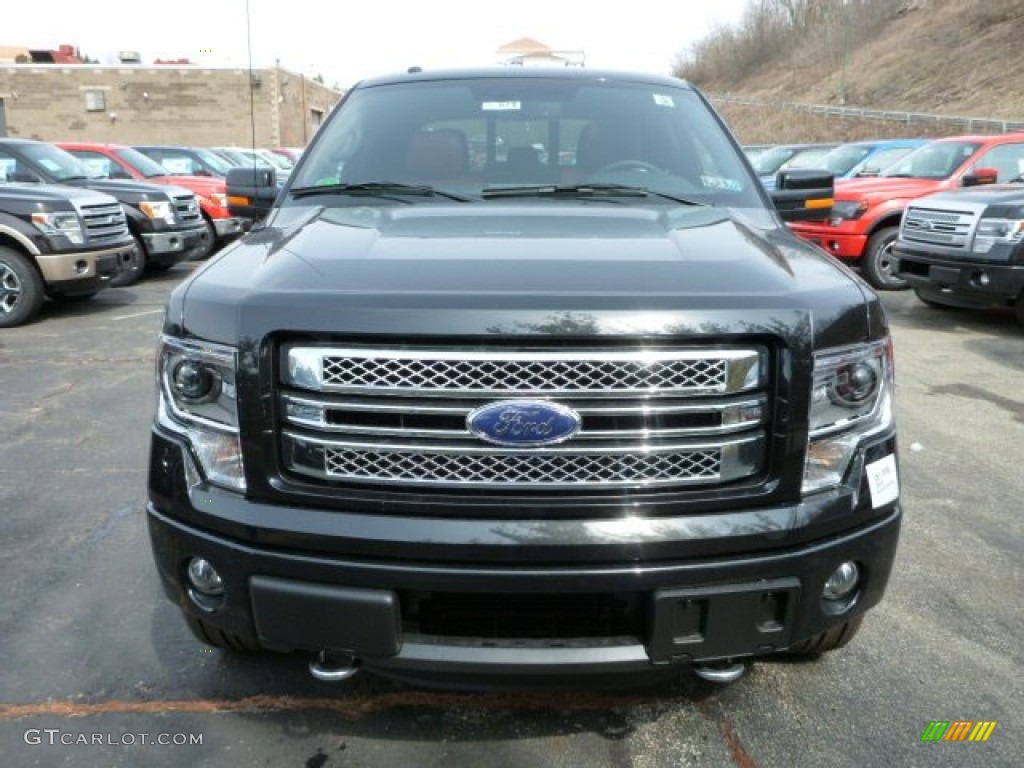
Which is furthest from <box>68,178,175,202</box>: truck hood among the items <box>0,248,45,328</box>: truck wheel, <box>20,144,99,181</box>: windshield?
<box>0,248,45,328</box>: truck wheel

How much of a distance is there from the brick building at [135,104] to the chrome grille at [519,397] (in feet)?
151

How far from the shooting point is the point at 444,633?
2152 millimetres

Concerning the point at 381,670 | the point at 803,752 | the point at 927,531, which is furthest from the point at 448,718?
the point at 927,531

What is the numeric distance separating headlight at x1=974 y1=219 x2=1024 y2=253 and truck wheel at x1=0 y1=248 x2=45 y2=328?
8846mm

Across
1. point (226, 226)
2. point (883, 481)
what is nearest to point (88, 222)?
point (226, 226)

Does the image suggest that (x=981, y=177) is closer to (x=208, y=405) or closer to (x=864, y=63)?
(x=208, y=405)

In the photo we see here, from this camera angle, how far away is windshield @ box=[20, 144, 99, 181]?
10.2 metres

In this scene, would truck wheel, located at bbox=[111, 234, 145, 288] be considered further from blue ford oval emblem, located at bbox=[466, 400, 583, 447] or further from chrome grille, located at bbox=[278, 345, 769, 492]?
blue ford oval emblem, located at bbox=[466, 400, 583, 447]

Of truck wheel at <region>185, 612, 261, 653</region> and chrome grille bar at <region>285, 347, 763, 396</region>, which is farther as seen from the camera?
truck wheel at <region>185, 612, 261, 653</region>

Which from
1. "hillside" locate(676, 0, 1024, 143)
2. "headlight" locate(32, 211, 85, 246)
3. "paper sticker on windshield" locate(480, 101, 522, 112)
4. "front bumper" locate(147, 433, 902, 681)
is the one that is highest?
"hillside" locate(676, 0, 1024, 143)

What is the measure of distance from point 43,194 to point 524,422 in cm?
829

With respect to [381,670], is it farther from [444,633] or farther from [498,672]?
[498,672]

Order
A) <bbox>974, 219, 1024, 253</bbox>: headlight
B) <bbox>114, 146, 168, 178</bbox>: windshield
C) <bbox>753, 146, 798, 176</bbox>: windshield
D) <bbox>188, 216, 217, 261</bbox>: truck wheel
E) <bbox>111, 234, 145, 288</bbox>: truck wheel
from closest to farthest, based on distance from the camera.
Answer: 1. <bbox>974, 219, 1024, 253</bbox>: headlight
2. <bbox>111, 234, 145, 288</bbox>: truck wheel
3. <bbox>188, 216, 217, 261</bbox>: truck wheel
4. <bbox>114, 146, 168, 178</bbox>: windshield
5. <bbox>753, 146, 798, 176</bbox>: windshield

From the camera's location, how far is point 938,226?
8.34 metres
